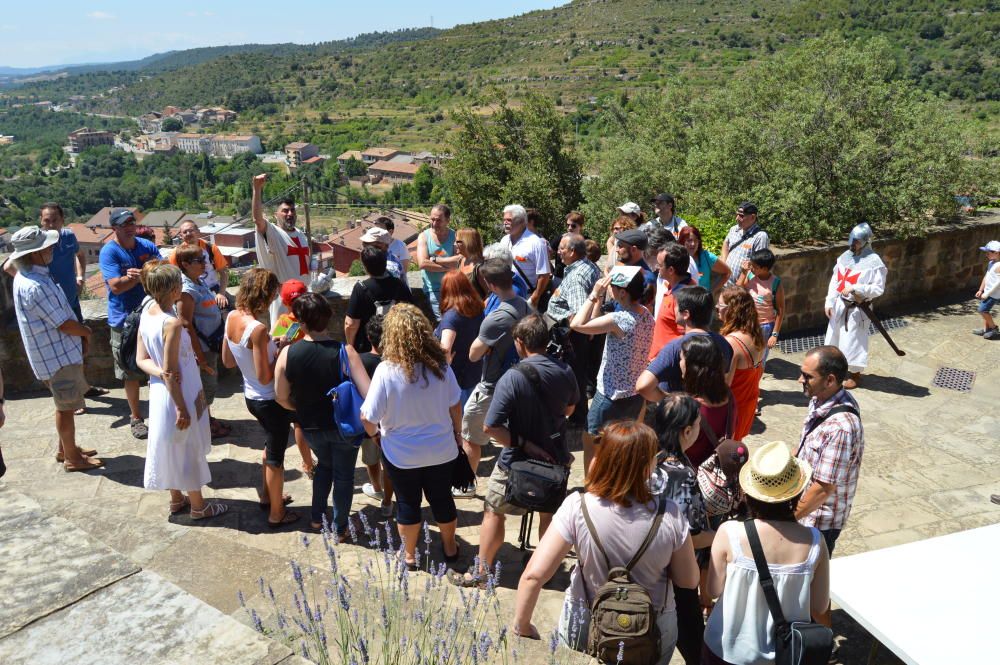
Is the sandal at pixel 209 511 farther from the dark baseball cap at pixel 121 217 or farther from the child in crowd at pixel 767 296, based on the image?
the child in crowd at pixel 767 296

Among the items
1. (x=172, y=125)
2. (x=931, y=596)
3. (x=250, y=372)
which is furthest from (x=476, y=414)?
(x=172, y=125)

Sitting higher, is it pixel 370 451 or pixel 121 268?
pixel 121 268

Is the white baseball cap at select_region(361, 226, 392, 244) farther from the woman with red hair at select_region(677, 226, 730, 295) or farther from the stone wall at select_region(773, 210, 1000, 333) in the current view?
the stone wall at select_region(773, 210, 1000, 333)

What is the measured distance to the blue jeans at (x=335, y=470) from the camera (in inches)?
155

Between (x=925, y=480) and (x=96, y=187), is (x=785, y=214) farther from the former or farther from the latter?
(x=96, y=187)

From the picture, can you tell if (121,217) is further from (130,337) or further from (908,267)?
(908,267)

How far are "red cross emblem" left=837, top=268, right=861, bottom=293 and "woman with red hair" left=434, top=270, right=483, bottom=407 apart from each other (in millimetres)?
3740

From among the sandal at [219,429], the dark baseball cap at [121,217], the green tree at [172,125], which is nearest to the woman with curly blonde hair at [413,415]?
the sandal at [219,429]

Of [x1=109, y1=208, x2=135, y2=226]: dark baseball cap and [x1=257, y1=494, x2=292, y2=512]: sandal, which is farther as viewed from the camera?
[x1=109, y1=208, x2=135, y2=226]: dark baseball cap

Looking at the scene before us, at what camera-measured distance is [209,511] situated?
430 centimetres

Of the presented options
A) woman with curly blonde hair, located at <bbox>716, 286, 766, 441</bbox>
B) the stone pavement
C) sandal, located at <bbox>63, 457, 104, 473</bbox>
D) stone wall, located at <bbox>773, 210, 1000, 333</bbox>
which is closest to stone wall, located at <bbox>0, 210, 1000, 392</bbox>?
stone wall, located at <bbox>773, 210, 1000, 333</bbox>

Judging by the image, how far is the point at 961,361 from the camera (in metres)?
7.15

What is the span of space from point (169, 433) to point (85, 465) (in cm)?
128

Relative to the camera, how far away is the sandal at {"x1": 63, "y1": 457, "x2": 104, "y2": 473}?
4879mm
